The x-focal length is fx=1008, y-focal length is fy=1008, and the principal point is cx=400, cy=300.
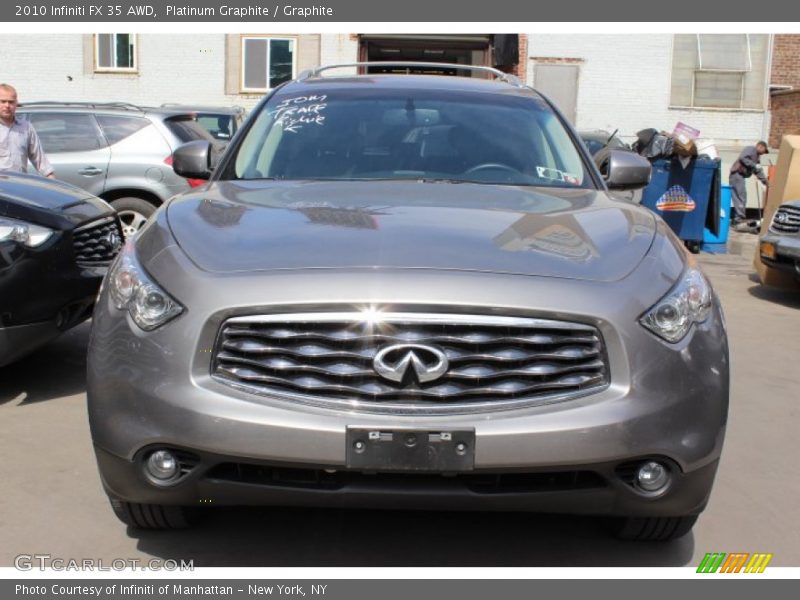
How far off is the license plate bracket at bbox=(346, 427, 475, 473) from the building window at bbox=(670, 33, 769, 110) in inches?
854

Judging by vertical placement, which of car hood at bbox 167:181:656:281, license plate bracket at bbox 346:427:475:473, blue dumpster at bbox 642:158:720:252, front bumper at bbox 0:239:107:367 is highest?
car hood at bbox 167:181:656:281

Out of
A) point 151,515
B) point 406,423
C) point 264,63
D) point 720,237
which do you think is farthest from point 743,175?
point 406,423

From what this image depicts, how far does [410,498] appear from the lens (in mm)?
2902

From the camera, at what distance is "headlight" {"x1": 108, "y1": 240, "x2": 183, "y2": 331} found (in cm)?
299

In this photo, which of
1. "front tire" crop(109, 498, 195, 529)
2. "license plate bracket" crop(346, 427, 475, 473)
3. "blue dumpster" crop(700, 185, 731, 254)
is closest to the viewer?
"license plate bracket" crop(346, 427, 475, 473)

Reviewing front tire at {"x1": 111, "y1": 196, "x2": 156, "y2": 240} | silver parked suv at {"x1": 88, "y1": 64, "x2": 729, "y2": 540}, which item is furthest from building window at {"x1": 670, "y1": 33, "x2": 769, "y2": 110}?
silver parked suv at {"x1": 88, "y1": 64, "x2": 729, "y2": 540}

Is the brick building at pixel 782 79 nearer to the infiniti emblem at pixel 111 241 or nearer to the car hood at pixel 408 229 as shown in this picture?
the infiniti emblem at pixel 111 241

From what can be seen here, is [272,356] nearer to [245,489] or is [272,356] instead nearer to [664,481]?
[245,489]

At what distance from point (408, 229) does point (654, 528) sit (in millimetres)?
1329

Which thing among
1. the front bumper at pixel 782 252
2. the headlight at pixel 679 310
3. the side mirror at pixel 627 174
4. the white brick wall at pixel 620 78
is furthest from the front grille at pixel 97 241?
the white brick wall at pixel 620 78

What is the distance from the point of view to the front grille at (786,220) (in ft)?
31.5

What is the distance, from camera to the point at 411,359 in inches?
113

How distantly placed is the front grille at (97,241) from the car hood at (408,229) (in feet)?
6.27

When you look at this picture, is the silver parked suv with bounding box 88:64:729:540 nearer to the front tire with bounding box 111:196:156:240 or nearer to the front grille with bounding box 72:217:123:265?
the front grille with bounding box 72:217:123:265
